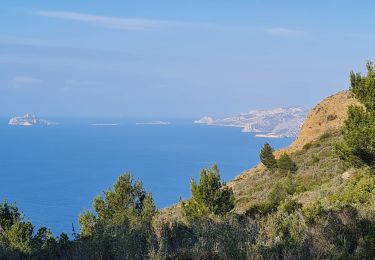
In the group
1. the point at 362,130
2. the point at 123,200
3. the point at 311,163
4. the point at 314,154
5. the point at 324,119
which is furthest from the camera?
the point at 324,119

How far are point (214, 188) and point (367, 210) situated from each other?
734 inches

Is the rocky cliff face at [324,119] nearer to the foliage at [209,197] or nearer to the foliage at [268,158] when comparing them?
the foliage at [268,158]

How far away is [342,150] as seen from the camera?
78.0ft

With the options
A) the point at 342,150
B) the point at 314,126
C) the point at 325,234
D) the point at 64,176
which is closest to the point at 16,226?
the point at 342,150

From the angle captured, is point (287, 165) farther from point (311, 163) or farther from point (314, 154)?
point (314, 154)

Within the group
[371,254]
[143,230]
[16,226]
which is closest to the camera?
[371,254]

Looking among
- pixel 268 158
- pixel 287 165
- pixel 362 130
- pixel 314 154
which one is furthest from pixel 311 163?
pixel 362 130

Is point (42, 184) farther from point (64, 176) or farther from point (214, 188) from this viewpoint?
point (214, 188)

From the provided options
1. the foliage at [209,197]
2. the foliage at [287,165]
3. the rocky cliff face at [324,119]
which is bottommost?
the foliage at [209,197]

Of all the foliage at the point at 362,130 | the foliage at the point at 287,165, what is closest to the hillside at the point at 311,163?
the foliage at the point at 287,165

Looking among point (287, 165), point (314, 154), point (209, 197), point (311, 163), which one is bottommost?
point (209, 197)

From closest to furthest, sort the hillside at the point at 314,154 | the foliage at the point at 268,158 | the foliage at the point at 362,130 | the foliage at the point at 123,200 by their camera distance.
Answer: the foliage at the point at 362,130
the foliage at the point at 123,200
the hillside at the point at 314,154
the foliage at the point at 268,158

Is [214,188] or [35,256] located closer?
[35,256]

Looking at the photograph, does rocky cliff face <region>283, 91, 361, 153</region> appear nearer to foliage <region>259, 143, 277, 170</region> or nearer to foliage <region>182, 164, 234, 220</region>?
foliage <region>259, 143, 277, 170</region>
